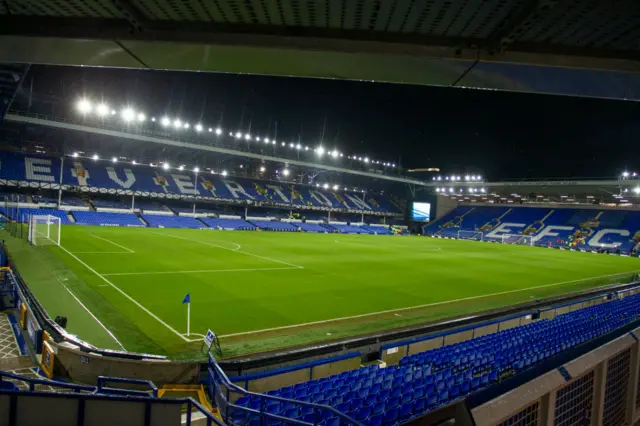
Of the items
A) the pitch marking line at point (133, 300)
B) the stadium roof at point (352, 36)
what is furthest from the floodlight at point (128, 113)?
the stadium roof at point (352, 36)

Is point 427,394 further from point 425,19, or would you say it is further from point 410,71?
point 425,19

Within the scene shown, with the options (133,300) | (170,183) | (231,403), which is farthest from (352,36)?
(170,183)

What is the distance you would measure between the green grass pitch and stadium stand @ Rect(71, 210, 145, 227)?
37.7ft

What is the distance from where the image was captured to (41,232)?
26.9 metres

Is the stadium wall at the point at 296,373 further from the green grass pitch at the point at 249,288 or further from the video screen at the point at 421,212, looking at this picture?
the video screen at the point at 421,212

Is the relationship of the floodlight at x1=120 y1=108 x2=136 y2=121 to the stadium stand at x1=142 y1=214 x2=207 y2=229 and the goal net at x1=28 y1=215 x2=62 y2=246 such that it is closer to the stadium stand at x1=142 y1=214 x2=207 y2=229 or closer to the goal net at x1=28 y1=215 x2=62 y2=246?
the stadium stand at x1=142 y1=214 x2=207 y2=229

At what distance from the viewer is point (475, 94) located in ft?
110

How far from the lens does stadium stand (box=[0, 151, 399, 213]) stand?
Result: 42188 mm

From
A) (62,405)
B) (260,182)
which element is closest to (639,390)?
Answer: (62,405)

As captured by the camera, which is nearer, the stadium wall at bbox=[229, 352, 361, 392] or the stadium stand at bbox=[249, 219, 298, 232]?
the stadium wall at bbox=[229, 352, 361, 392]

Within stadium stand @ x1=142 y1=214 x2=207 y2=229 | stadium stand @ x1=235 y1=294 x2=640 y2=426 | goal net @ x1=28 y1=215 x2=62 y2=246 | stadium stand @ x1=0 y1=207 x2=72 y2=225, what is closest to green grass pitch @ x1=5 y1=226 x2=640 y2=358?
goal net @ x1=28 y1=215 x2=62 y2=246

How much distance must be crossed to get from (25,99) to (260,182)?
34.2 metres

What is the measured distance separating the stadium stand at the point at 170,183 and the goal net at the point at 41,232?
1753 cm

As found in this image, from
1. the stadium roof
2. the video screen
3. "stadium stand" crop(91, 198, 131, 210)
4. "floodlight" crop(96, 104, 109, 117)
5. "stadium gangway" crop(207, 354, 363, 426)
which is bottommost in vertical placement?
"stadium gangway" crop(207, 354, 363, 426)
